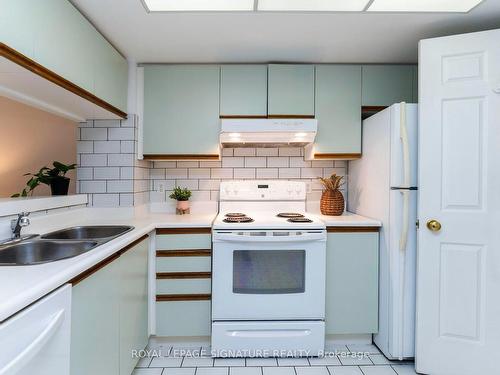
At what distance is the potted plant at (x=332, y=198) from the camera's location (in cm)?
247

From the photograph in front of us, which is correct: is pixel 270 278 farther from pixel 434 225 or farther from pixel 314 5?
pixel 314 5

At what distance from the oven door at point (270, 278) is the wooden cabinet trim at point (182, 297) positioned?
0.08m

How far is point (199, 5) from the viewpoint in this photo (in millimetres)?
1643

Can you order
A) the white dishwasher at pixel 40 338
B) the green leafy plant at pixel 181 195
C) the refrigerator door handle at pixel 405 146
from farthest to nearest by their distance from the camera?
the green leafy plant at pixel 181 195
the refrigerator door handle at pixel 405 146
the white dishwasher at pixel 40 338

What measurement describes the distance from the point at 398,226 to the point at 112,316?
172 centimetres

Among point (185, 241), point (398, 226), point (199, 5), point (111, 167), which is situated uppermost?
point (199, 5)


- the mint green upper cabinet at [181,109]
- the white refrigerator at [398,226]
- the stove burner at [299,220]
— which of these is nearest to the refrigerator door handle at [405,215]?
the white refrigerator at [398,226]

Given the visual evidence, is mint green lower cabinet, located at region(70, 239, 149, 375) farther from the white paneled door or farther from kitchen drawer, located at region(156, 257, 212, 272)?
the white paneled door

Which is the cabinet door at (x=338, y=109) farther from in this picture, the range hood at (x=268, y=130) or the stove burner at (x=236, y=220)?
the stove burner at (x=236, y=220)

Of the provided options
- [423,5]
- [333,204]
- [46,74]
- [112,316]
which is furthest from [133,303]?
[423,5]

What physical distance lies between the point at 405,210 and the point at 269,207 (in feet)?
3.65

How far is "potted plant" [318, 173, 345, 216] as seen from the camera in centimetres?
247

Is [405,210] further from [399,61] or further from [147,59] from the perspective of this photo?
[147,59]

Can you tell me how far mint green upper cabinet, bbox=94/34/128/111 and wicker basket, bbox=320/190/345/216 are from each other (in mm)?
1764
